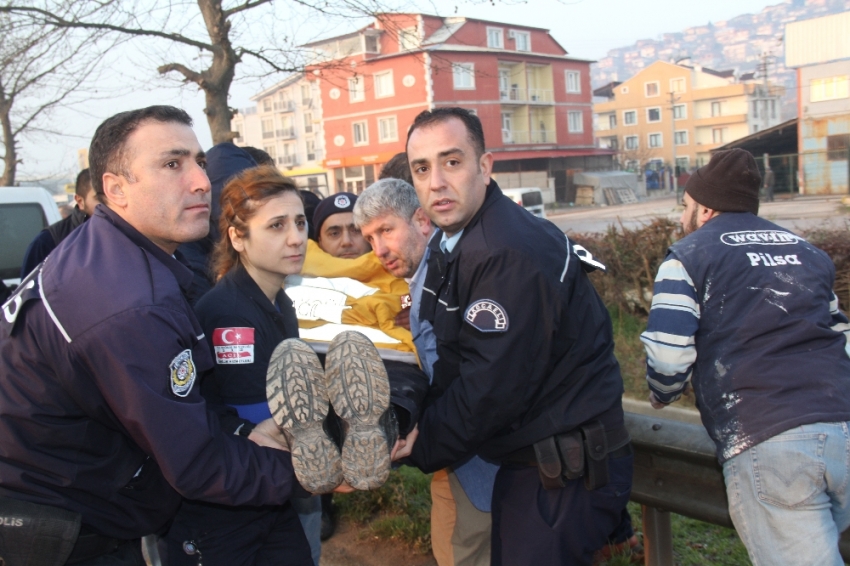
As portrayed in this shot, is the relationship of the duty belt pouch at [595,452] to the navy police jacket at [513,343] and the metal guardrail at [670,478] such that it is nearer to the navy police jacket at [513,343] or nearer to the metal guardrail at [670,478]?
the navy police jacket at [513,343]

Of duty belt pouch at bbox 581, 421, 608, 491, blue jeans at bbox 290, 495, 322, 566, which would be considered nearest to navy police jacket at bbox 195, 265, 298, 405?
blue jeans at bbox 290, 495, 322, 566

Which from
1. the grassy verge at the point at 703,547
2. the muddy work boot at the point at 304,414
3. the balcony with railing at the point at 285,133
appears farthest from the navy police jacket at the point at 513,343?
the balcony with railing at the point at 285,133

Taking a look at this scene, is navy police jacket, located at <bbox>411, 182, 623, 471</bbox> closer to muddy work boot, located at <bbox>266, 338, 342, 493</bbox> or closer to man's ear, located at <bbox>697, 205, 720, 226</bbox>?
muddy work boot, located at <bbox>266, 338, 342, 493</bbox>

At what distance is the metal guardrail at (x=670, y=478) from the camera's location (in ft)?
9.39

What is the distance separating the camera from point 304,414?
87.1 inches

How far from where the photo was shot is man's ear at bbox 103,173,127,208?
7.40 feet

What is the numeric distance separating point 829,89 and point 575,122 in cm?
2261

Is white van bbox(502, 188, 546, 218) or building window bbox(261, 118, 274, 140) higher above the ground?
building window bbox(261, 118, 274, 140)

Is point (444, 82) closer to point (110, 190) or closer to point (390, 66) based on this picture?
point (390, 66)

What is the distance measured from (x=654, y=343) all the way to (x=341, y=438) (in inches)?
49.3

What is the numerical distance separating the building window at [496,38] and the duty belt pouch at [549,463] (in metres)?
52.7

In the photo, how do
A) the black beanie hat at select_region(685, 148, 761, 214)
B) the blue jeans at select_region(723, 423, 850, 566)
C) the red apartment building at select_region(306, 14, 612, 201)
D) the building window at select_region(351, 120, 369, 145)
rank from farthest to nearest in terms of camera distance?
1. the building window at select_region(351, 120, 369, 145)
2. the red apartment building at select_region(306, 14, 612, 201)
3. the black beanie hat at select_region(685, 148, 761, 214)
4. the blue jeans at select_region(723, 423, 850, 566)

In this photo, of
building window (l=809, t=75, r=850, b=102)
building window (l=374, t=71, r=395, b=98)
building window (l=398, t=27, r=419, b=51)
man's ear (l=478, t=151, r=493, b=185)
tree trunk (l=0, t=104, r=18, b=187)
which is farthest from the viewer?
building window (l=374, t=71, r=395, b=98)

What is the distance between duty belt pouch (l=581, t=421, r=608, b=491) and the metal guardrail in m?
0.65
